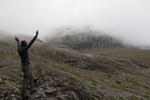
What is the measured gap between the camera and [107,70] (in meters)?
Answer: 43.8

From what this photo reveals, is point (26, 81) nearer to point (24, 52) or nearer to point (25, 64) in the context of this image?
point (25, 64)

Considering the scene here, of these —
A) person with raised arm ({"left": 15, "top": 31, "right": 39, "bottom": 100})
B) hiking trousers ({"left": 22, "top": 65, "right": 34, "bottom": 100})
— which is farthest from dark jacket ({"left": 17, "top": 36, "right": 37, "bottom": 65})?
hiking trousers ({"left": 22, "top": 65, "right": 34, "bottom": 100})

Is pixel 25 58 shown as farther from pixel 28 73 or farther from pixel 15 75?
pixel 15 75

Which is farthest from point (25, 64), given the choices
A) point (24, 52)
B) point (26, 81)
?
point (26, 81)

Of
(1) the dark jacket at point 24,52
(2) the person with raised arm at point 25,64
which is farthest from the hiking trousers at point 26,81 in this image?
(1) the dark jacket at point 24,52

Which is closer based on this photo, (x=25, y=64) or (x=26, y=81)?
(x=25, y=64)

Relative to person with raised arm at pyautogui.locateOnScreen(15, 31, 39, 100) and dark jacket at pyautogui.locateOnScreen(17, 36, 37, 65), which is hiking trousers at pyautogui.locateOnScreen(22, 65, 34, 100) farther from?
dark jacket at pyautogui.locateOnScreen(17, 36, 37, 65)

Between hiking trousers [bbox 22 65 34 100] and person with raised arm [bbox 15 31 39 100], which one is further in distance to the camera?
hiking trousers [bbox 22 65 34 100]

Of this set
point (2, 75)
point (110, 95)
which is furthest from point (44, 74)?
point (110, 95)

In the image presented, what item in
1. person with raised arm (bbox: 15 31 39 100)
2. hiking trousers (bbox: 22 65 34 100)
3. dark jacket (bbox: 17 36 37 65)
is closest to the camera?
dark jacket (bbox: 17 36 37 65)

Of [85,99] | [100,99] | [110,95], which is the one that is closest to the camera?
[85,99]

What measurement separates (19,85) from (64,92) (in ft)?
16.3

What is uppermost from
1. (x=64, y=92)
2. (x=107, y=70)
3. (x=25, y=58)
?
(x=25, y=58)

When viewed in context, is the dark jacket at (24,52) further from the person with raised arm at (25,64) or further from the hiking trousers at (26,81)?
the hiking trousers at (26,81)
